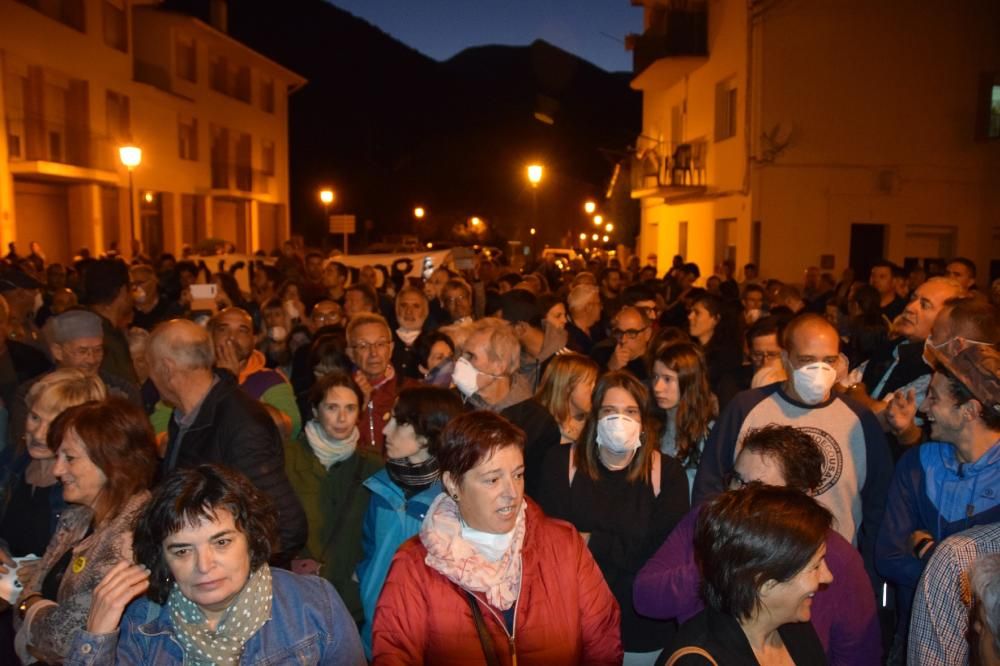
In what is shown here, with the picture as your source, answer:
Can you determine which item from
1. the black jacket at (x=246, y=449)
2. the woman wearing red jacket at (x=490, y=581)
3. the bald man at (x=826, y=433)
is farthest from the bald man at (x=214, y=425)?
the bald man at (x=826, y=433)

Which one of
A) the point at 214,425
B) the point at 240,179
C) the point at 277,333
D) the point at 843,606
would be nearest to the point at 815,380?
the point at 843,606

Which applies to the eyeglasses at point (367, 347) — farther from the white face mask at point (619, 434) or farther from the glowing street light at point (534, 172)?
the glowing street light at point (534, 172)

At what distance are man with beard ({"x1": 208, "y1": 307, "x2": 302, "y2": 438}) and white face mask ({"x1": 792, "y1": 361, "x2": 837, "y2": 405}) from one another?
3.21 metres

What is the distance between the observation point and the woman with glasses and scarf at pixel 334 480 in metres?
4.32

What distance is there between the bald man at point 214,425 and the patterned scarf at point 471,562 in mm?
1000

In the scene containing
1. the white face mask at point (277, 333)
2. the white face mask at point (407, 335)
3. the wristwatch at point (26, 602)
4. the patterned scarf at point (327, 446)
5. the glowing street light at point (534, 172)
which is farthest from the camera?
the glowing street light at point (534, 172)

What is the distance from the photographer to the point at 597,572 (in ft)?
10.3

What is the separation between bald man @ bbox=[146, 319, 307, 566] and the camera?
378cm

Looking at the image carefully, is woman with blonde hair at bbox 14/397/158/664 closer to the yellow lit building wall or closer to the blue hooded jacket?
the blue hooded jacket

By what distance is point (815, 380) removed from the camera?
13.5ft

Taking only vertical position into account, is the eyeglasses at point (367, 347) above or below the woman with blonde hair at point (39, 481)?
above

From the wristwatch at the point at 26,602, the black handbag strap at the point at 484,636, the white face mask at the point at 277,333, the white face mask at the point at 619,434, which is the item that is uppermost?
the white face mask at the point at 277,333

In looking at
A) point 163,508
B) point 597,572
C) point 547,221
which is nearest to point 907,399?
point 597,572

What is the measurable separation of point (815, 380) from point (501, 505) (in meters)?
1.97
